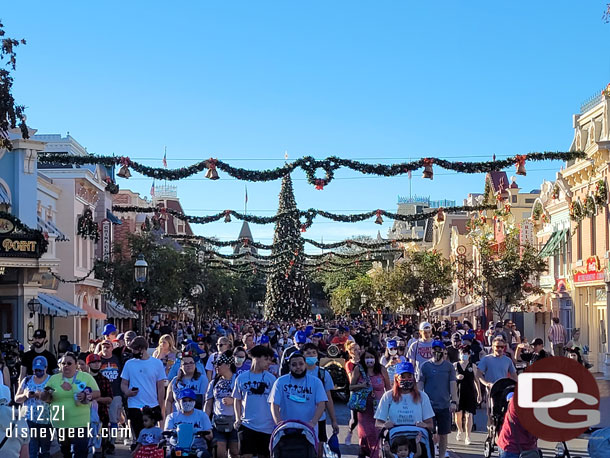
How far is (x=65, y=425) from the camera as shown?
11.3m

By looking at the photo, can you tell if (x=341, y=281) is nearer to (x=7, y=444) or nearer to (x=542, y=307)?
(x=542, y=307)

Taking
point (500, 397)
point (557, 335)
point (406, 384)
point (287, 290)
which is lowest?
point (287, 290)

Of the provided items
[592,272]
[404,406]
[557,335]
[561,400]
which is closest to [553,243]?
[592,272]

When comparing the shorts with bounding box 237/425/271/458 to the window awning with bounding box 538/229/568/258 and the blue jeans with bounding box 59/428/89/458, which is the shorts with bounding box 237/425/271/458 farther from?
the window awning with bounding box 538/229/568/258

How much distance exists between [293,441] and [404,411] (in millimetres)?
1514

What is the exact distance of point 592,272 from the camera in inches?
1332

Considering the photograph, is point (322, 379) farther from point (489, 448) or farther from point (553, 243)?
point (553, 243)

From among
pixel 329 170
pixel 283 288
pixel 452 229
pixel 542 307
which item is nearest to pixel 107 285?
pixel 329 170

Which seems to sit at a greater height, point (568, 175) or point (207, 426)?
point (568, 175)

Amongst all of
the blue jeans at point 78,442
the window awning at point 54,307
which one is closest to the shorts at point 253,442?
the blue jeans at point 78,442

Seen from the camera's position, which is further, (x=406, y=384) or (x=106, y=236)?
(x=106, y=236)

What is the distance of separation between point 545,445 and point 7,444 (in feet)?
30.4

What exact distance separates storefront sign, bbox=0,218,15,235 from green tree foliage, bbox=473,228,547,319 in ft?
70.1

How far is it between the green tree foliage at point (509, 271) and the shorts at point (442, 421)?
29.2 m
